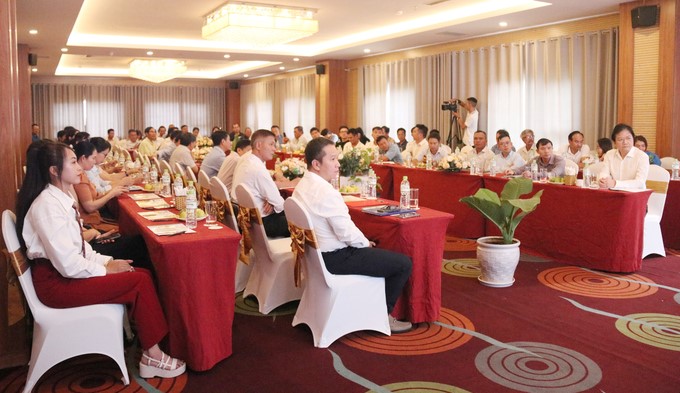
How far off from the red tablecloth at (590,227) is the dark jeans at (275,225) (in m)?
2.79

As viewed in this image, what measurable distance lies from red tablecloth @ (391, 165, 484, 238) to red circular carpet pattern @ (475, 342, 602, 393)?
3.37 meters

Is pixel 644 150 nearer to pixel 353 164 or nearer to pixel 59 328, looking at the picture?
pixel 353 164

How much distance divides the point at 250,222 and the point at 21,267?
68.4 inches

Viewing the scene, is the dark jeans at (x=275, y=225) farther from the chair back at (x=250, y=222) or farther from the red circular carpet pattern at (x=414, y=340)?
the red circular carpet pattern at (x=414, y=340)

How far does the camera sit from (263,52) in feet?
44.5

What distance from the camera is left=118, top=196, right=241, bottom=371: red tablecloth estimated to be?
331cm

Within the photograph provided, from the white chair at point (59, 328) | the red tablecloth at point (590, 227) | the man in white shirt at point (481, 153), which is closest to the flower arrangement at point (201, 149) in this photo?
the man in white shirt at point (481, 153)

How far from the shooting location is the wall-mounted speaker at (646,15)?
784cm

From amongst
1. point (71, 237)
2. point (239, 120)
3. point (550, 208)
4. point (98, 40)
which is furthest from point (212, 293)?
point (239, 120)

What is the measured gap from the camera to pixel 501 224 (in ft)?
17.0

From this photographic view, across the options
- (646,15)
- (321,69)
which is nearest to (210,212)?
(646,15)

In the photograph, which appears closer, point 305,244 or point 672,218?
point 305,244

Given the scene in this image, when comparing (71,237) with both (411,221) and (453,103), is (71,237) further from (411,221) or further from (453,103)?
(453,103)

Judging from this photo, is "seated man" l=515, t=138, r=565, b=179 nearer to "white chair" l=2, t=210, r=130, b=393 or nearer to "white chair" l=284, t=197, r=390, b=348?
"white chair" l=284, t=197, r=390, b=348
